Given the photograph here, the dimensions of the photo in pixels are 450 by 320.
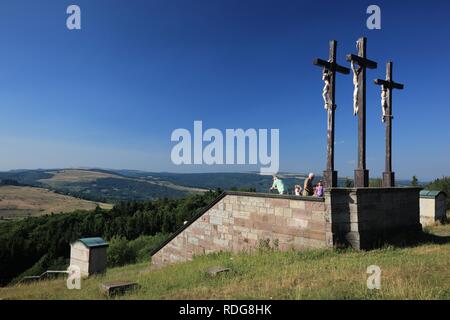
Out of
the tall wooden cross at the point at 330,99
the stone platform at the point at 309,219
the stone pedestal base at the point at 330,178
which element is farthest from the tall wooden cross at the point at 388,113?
the stone pedestal base at the point at 330,178

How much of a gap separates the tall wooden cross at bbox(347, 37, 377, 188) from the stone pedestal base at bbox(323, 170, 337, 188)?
97 cm

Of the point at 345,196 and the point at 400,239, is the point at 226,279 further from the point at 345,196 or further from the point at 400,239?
the point at 400,239

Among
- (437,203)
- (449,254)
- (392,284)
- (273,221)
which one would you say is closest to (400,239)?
(449,254)

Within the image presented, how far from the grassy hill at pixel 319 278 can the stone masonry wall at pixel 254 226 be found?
2.57 ft

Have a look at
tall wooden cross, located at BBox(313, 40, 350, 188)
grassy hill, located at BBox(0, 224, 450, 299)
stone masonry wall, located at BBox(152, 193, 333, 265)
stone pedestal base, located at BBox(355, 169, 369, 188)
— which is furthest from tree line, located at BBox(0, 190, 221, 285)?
grassy hill, located at BBox(0, 224, 450, 299)

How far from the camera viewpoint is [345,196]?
9.89m

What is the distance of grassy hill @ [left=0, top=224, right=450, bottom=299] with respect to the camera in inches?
227

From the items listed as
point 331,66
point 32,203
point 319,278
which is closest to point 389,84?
point 331,66

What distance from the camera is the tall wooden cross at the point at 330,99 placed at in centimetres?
1048

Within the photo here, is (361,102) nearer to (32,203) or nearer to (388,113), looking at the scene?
(388,113)

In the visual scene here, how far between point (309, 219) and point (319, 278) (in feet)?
11.8

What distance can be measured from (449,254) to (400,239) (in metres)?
2.36

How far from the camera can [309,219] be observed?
1032 cm

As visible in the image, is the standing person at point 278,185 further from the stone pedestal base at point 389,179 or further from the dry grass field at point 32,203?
the dry grass field at point 32,203
